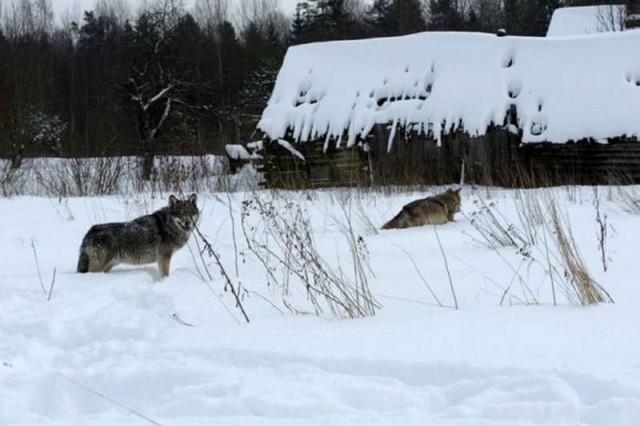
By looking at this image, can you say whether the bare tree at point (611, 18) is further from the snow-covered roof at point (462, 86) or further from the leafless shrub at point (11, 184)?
the leafless shrub at point (11, 184)

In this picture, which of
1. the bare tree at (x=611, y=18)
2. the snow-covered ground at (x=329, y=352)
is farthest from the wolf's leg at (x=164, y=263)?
the bare tree at (x=611, y=18)

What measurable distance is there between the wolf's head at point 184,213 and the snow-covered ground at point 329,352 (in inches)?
42.5

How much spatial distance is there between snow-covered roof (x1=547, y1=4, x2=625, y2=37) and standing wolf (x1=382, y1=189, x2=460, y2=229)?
22354 millimetres

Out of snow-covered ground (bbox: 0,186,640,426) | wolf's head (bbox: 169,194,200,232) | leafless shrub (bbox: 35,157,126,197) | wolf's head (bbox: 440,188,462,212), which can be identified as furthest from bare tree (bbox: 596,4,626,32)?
snow-covered ground (bbox: 0,186,640,426)

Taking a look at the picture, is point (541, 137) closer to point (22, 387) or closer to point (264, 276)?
point (264, 276)

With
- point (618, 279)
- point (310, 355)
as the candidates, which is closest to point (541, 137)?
point (618, 279)

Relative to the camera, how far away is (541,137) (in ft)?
49.0

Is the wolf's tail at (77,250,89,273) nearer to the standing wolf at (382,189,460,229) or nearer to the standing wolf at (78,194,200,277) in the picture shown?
the standing wolf at (78,194,200,277)

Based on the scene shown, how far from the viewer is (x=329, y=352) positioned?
300cm

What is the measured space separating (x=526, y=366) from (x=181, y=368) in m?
1.51

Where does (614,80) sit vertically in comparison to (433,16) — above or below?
below

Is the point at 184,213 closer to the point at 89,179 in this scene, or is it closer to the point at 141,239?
the point at 141,239

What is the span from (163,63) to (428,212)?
2802cm

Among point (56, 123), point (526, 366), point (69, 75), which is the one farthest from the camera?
point (69, 75)
